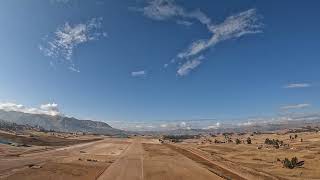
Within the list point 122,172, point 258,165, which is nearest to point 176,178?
point 122,172

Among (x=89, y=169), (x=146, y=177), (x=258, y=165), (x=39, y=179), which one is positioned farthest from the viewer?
(x=258, y=165)

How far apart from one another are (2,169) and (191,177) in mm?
26545

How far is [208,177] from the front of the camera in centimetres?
5234

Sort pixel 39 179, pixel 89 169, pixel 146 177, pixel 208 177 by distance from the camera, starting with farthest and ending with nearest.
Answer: pixel 89 169
pixel 208 177
pixel 146 177
pixel 39 179

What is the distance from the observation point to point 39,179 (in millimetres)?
43000

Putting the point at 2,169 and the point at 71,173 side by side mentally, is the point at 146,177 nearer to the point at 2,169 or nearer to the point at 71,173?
the point at 71,173

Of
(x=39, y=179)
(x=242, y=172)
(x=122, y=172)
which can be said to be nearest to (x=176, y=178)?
(x=122, y=172)

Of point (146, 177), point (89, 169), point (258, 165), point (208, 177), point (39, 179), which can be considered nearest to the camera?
point (39, 179)

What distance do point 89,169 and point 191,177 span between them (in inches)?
644

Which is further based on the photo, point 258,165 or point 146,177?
point 258,165

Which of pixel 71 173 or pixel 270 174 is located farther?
pixel 270 174

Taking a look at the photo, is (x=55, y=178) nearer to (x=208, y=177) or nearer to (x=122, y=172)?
(x=122, y=172)

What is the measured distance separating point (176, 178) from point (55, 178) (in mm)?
16270

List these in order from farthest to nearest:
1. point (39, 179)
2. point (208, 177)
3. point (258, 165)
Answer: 1. point (258, 165)
2. point (208, 177)
3. point (39, 179)
